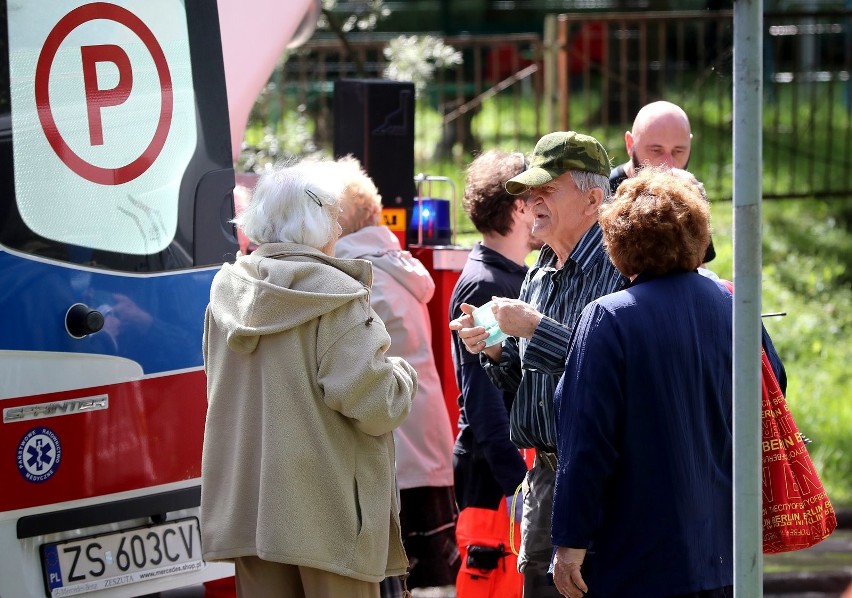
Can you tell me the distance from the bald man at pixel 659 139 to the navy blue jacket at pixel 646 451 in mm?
1955

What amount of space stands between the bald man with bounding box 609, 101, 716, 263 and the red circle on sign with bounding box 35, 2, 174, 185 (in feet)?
5.83

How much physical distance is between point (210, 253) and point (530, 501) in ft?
4.59

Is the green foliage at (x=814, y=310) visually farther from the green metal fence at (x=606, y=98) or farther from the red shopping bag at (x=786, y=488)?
the red shopping bag at (x=786, y=488)

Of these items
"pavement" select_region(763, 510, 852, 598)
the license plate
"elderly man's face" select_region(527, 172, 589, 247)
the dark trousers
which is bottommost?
"pavement" select_region(763, 510, 852, 598)

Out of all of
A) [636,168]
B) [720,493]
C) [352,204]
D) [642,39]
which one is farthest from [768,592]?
[642,39]

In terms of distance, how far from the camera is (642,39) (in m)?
11.6

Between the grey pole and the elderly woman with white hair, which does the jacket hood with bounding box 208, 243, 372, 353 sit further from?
the grey pole

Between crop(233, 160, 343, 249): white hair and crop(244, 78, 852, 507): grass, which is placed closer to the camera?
crop(233, 160, 343, 249): white hair

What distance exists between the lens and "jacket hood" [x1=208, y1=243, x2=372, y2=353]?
3.25 meters

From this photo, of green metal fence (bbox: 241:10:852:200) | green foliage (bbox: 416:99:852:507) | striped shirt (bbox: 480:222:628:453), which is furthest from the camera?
green metal fence (bbox: 241:10:852:200)

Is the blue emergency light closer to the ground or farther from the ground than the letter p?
closer to the ground

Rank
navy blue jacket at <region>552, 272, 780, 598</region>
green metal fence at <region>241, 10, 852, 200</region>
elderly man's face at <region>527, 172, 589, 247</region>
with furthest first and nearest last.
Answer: green metal fence at <region>241, 10, 852, 200</region> < elderly man's face at <region>527, 172, 589, 247</region> < navy blue jacket at <region>552, 272, 780, 598</region>

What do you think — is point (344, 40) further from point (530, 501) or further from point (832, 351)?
point (530, 501)

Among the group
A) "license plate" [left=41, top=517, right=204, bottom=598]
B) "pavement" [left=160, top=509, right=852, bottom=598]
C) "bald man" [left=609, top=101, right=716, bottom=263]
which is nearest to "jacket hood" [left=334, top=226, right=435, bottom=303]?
"bald man" [left=609, top=101, right=716, bottom=263]
